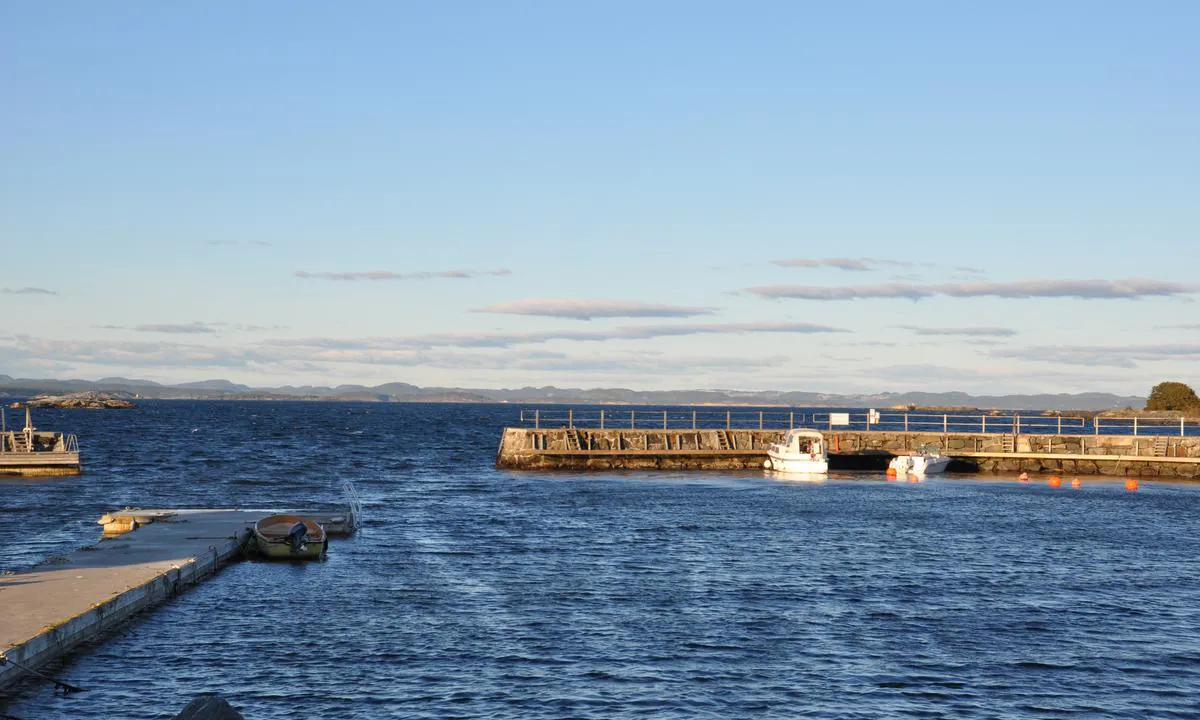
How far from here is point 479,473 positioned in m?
85.0

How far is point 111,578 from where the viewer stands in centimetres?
3153

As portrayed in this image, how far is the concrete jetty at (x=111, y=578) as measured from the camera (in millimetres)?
24516

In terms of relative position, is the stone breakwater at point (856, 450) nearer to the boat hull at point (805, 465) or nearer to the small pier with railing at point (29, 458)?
the boat hull at point (805, 465)

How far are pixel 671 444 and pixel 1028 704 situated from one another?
63676 mm

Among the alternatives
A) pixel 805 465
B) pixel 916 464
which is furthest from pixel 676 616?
pixel 916 464

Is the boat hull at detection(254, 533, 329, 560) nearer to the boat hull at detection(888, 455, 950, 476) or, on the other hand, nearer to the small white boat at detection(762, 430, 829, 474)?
the small white boat at detection(762, 430, 829, 474)

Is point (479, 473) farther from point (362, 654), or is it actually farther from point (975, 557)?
point (362, 654)

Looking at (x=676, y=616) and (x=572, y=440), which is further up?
(x=572, y=440)

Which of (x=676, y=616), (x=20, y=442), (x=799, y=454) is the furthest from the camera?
(x=20, y=442)

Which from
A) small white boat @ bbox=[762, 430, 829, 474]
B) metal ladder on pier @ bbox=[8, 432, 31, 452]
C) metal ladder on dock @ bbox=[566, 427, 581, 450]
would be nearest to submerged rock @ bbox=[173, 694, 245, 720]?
small white boat @ bbox=[762, 430, 829, 474]

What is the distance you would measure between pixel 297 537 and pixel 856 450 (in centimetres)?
5431

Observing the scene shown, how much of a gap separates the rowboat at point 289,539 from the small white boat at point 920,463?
158ft

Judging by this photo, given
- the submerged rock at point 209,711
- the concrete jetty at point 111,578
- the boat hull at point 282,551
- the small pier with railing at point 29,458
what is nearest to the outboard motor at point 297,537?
the boat hull at point 282,551

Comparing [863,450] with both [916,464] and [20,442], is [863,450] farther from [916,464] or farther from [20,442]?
[20,442]
